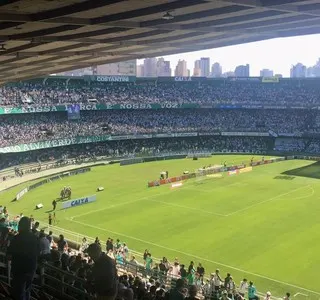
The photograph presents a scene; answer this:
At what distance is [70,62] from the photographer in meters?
23.3

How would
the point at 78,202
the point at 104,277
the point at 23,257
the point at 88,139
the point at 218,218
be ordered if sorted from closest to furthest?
the point at 104,277
the point at 23,257
the point at 218,218
the point at 78,202
the point at 88,139

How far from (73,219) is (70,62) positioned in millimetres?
16478

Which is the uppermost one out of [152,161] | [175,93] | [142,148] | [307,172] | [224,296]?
[175,93]

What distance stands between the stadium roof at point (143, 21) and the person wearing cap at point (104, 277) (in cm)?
494

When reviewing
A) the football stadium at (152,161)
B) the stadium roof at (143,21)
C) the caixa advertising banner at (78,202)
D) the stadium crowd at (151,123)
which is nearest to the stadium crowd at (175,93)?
the football stadium at (152,161)

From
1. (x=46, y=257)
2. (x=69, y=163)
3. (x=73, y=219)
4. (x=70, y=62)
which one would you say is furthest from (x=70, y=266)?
(x=69, y=163)

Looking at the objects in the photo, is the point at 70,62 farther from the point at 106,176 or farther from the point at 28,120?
the point at 28,120

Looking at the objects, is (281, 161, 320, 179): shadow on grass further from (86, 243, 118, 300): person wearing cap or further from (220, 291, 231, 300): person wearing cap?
(86, 243, 118, 300): person wearing cap

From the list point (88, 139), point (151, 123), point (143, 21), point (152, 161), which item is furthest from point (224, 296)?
point (151, 123)

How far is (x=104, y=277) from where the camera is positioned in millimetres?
5855

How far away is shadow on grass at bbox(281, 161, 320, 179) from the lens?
5625 centimetres

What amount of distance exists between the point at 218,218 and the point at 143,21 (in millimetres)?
26438

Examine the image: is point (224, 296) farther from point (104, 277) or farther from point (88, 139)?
point (88, 139)

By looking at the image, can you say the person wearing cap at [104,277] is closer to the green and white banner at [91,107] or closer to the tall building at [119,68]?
the green and white banner at [91,107]
